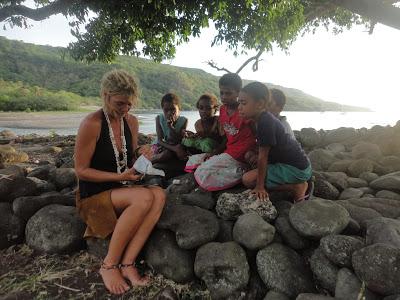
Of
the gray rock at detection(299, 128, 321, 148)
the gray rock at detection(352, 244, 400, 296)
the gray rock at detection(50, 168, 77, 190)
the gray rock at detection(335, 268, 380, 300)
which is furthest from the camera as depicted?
the gray rock at detection(299, 128, 321, 148)

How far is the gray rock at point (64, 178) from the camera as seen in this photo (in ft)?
17.7

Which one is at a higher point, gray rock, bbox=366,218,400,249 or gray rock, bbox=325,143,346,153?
gray rock, bbox=366,218,400,249

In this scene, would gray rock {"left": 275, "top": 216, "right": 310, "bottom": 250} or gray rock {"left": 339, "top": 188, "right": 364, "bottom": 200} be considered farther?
gray rock {"left": 339, "top": 188, "right": 364, "bottom": 200}

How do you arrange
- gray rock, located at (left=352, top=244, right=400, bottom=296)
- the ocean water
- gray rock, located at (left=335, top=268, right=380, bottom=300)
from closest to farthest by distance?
gray rock, located at (left=352, top=244, right=400, bottom=296) < gray rock, located at (left=335, top=268, right=380, bottom=300) < the ocean water

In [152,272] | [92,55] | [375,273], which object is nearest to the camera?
[375,273]

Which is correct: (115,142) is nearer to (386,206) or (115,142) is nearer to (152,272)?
(152,272)

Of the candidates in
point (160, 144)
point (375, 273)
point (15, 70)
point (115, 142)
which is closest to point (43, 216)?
point (115, 142)

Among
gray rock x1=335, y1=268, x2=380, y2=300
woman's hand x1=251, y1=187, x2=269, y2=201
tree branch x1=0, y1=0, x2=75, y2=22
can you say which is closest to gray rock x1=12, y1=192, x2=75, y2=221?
woman's hand x1=251, y1=187, x2=269, y2=201

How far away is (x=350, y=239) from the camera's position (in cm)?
295

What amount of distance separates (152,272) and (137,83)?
1921mm

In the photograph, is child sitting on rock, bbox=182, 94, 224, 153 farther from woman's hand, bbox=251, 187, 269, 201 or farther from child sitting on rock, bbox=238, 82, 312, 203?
woman's hand, bbox=251, 187, 269, 201

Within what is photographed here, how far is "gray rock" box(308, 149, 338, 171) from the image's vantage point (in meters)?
6.25

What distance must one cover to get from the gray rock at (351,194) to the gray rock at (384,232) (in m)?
1.46

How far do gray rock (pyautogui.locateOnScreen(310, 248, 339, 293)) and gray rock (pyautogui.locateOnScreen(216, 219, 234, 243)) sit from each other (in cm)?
85
